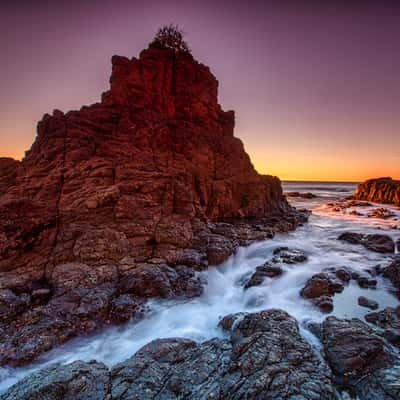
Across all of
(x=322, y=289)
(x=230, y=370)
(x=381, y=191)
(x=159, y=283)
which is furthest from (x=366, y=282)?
(x=381, y=191)

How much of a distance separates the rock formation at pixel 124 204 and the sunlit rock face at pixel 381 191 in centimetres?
2693

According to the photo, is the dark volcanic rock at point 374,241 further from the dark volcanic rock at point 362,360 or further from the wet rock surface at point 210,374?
the wet rock surface at point 210,374

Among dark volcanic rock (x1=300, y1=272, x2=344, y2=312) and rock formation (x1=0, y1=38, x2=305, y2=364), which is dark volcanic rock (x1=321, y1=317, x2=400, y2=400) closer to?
dark volcanic rock (x1=300, y1=272, x2=344, y2=312)

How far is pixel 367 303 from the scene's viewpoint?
8.27 metres

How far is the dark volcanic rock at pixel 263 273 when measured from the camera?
33.2ft

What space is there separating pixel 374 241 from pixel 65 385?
18.2 metres

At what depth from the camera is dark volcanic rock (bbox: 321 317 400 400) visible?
4.47 meters

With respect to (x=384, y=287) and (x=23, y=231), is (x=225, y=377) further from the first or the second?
(x=23, y=231)

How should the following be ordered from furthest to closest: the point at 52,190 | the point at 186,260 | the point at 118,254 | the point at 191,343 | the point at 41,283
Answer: the point at 52,190 < the point at 186,260 < the point at 118,254 < the point at 41,283 < the point at 191,343

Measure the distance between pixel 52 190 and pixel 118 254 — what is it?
5898 millimetres

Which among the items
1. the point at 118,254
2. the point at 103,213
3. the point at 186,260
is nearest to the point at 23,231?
the point at 103,213

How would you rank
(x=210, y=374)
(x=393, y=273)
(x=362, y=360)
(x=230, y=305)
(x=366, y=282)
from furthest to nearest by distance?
(x=393, y=273) → (x=366, y=282) → (x=230, y=305) → (x=362, y=360) → (x=210, y=374)

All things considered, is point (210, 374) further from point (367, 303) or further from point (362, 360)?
point (367, 303)

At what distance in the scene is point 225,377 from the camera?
472 cm
